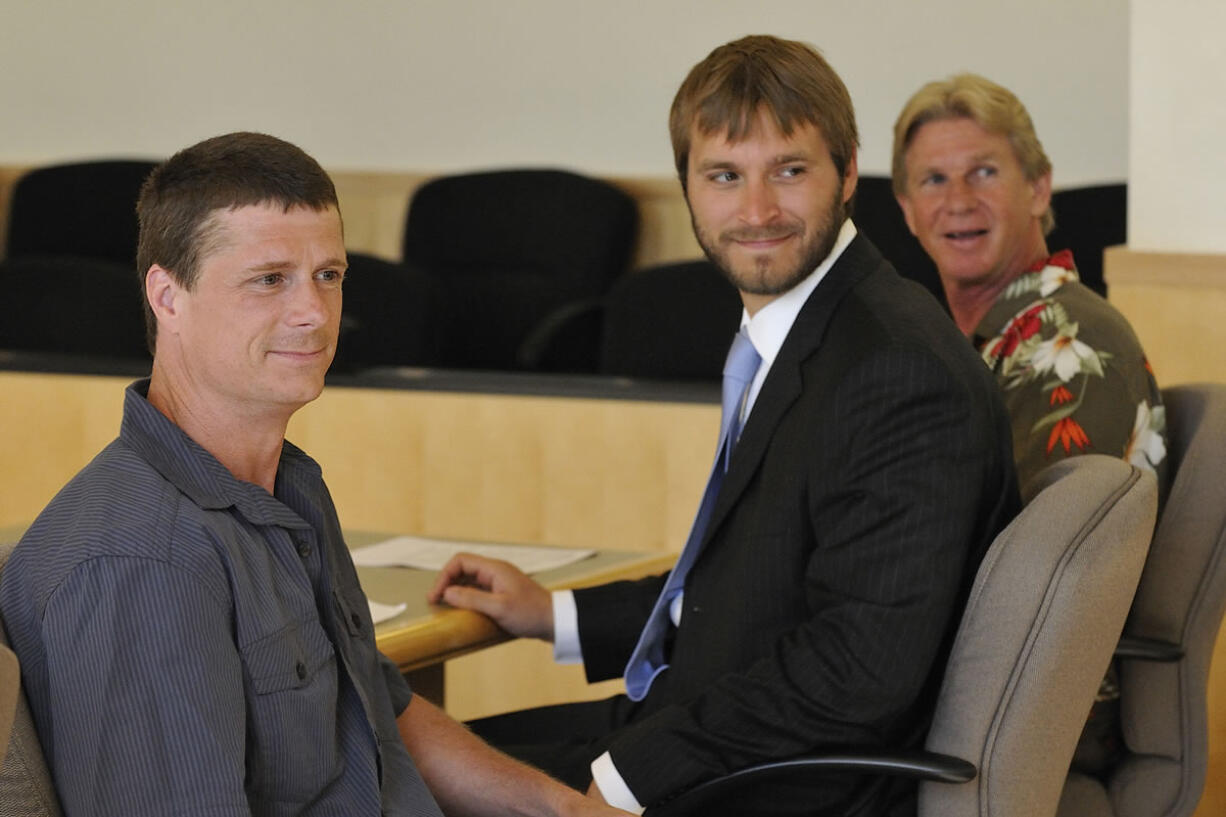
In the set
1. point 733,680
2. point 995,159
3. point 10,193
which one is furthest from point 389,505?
point 10,193

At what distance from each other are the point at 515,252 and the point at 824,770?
359 centimetres

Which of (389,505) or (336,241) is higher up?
(336,241)

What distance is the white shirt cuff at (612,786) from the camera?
191cm

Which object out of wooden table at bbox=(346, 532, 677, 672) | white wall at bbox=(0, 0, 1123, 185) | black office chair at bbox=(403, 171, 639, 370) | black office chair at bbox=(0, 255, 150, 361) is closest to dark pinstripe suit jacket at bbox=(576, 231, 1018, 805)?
wooden table at bbox=(346, 532, 677, 672)

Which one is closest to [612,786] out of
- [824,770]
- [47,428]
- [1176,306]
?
[824,770]

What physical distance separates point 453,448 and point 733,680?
171cm

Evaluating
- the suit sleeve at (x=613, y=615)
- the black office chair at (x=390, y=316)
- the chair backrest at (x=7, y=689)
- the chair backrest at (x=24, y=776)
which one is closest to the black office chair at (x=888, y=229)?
the black office chair at (x=390, y=316)

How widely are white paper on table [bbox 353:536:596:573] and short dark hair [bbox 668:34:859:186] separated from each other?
727 mm

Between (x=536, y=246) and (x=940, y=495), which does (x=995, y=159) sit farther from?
(x=536, y=246)

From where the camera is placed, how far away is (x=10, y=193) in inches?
248

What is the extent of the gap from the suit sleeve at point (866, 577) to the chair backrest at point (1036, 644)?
0.17 feet

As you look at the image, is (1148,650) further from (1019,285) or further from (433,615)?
(433,615)

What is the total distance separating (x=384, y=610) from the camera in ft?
7.03

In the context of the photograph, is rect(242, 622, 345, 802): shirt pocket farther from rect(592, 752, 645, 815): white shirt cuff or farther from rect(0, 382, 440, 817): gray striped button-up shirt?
rect(592, 752, 645, 815): white shirt cuff
